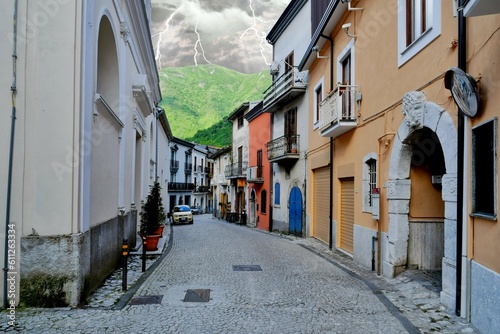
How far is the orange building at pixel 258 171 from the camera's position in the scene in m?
24.5

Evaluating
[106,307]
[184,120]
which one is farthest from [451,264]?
[184,120]

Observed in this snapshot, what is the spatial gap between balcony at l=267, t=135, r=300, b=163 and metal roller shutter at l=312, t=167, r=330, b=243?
7.57 ft

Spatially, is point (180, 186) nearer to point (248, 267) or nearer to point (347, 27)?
point (347, 27)

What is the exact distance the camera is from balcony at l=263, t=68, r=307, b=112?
59.3 ft

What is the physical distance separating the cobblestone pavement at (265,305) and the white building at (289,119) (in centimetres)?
858

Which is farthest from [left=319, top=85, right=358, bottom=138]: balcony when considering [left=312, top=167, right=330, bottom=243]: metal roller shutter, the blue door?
the blue door

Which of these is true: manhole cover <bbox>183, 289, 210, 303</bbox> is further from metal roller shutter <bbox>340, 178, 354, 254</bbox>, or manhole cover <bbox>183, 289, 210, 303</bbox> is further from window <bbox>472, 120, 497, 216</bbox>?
metal roller shutter <bbox>340, 178, 354, 254</bbox>

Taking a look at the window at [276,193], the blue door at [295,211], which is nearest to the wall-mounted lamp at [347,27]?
the blue door at [295,211]

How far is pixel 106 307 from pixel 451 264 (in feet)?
16.5

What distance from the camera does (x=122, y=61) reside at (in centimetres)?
1030

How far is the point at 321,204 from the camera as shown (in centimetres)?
1547

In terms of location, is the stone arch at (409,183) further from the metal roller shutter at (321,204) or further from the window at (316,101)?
the window at (316,101)

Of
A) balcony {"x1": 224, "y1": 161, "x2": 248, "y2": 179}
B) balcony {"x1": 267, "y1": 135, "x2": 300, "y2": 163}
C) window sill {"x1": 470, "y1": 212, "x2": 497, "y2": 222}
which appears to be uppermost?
balcony {"x1": 267, "y1": 135, "x2": 300, "y2": 163}

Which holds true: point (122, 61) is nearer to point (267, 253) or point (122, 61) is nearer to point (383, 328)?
point (267, 253)
